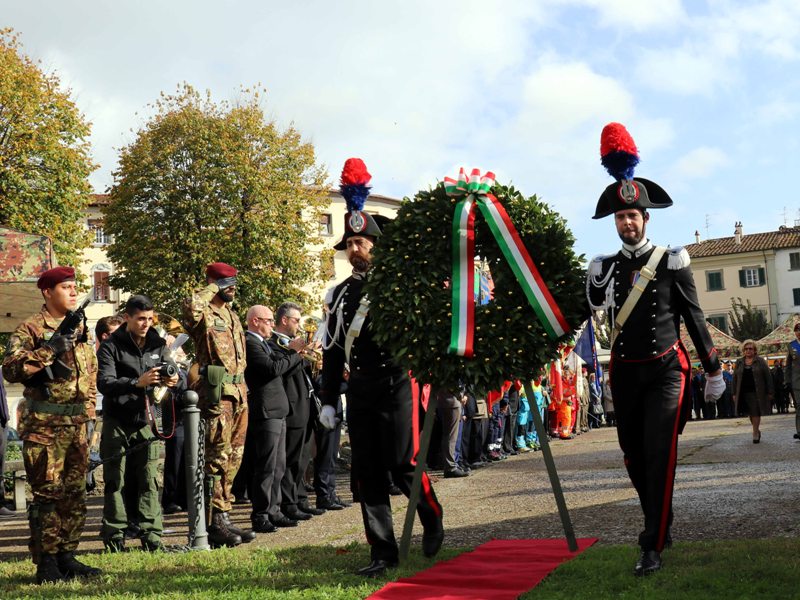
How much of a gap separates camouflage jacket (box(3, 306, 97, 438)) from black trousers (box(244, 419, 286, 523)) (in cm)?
230

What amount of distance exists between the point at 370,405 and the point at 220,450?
2.21 m

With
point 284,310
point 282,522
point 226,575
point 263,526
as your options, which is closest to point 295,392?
point 284,310

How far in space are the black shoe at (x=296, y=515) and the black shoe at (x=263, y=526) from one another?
31.4 inches

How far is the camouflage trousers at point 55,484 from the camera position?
704cm

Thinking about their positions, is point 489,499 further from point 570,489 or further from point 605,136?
point 605,136

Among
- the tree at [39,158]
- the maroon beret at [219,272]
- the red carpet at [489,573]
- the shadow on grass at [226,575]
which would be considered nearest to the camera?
the red carpet at [489,573]

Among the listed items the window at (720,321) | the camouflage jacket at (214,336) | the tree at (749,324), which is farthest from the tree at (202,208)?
the window at (720,321)

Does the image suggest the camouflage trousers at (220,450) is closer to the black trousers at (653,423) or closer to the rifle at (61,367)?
the rifle at (61,367)

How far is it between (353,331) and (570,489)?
500 centimetres

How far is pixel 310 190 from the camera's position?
4309cm

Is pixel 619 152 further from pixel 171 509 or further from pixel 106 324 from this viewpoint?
pixel 171 509

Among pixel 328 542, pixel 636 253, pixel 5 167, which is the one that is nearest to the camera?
pixel 636 253

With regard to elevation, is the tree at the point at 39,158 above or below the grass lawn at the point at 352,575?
above

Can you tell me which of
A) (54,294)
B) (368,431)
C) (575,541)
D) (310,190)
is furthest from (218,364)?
(310,190)
